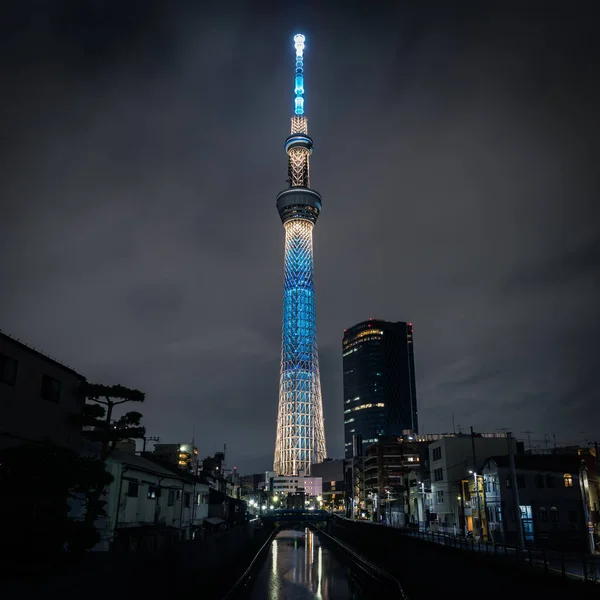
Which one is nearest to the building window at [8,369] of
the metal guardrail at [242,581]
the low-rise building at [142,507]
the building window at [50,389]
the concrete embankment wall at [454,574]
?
the building window at [50,389]

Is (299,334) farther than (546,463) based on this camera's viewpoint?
Yes

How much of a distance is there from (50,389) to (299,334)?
11535 cm

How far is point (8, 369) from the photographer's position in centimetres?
2286

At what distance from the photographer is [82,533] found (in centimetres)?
1897

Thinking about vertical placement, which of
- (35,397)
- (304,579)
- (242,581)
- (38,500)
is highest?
(35,397)

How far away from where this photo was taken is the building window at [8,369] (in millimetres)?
22494

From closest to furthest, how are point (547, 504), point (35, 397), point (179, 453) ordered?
point (35, 397), point (547, 504), point (179, 453)

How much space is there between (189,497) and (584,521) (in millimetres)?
31766

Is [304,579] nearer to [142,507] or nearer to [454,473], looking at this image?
[142,507]

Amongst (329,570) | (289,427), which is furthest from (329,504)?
(329,570)

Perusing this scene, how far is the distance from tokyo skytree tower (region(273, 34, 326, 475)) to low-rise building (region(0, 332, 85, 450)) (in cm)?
11247

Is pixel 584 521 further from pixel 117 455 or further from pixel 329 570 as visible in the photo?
pixel 117 455

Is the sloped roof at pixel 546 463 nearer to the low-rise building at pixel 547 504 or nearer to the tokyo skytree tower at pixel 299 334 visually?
the low-rise building at pixel 547 504

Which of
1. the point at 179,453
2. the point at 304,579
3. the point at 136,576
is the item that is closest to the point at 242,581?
the point at 304,579
